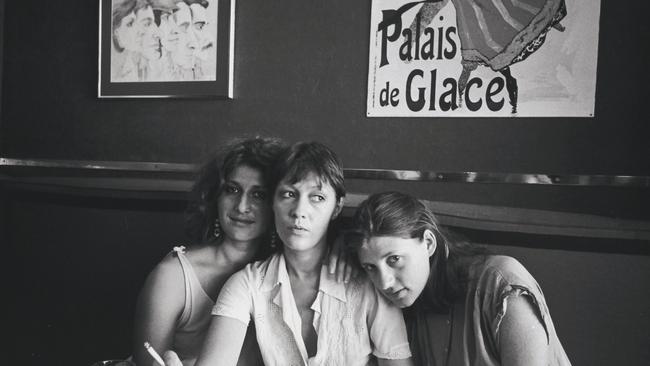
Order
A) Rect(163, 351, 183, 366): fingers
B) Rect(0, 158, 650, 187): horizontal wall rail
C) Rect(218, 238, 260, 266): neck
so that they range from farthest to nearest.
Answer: Rect(0, 158, 650, 187): horizontal wall rail, Rect(218, 238, 260, 266): neck, Rect(163, 351, 183, 366): fingers

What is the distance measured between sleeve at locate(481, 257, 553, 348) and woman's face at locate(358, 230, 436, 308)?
16 cm

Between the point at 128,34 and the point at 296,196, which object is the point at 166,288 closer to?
the point at 296,196

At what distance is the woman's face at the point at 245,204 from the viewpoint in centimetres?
149

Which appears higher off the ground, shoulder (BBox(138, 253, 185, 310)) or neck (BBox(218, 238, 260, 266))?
neck (BBox(218, 238, 260, 266))

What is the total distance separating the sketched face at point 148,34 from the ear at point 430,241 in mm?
1508

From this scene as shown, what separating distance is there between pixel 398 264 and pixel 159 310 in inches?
29.0

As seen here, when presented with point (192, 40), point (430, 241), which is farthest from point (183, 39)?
A: point (430, 241)

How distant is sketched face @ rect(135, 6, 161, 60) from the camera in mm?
2180

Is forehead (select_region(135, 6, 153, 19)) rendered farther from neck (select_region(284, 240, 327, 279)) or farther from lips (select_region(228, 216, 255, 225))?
neck (select_region(284, 240, 327, 279))

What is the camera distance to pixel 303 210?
131 centimetres

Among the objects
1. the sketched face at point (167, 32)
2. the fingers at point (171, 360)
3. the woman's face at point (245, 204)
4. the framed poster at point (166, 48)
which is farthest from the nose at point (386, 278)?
the sketched face at point (167, 32)

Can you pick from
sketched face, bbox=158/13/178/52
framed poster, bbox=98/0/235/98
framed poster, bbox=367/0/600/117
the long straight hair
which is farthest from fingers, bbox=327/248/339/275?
sketched face, bbox=158/13/178/52

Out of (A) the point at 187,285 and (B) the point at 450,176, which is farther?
(B) the point at 450,176

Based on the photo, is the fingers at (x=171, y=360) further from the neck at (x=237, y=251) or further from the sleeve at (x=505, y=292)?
the sleeve at (x=505, y=292)
